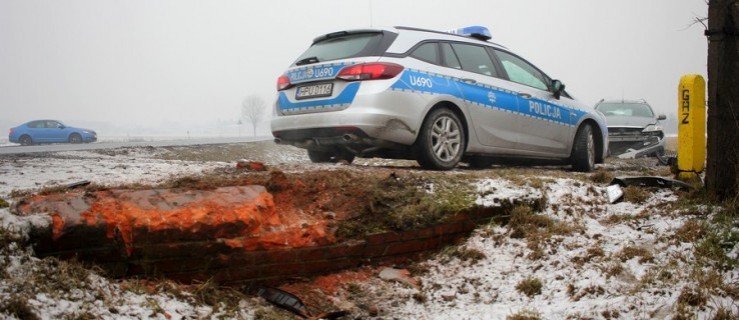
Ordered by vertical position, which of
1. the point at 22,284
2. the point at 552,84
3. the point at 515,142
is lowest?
the point at 22,284

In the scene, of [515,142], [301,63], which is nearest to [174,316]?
[301,63]

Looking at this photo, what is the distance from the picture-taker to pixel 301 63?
6082 mm

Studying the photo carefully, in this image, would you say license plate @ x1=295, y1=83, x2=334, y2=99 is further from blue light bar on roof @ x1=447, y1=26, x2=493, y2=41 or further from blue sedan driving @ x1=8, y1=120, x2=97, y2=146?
blue sedan driving @ x1=8, y1=120, x2=97, y2=146

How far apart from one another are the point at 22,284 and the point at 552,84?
6591 mm

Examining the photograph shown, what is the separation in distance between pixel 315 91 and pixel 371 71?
69cm

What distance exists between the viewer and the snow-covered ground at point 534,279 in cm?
273

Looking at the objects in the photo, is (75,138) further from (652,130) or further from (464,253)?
(464,253)

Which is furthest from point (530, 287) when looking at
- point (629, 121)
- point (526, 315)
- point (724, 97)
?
point (629, 121)

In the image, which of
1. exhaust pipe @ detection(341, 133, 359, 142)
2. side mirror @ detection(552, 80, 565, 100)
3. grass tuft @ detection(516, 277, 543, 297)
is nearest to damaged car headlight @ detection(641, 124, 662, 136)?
side mirror @ detection(552, 80, 565, 100)

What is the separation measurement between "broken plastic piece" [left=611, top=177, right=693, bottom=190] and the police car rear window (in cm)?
264

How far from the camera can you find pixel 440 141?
6020 mm

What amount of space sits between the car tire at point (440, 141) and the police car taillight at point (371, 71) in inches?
26.0

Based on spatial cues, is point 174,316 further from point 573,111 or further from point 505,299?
point 573,111

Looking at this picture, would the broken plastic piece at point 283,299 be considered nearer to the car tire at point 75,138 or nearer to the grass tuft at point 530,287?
the grass tuft at point 530,287
